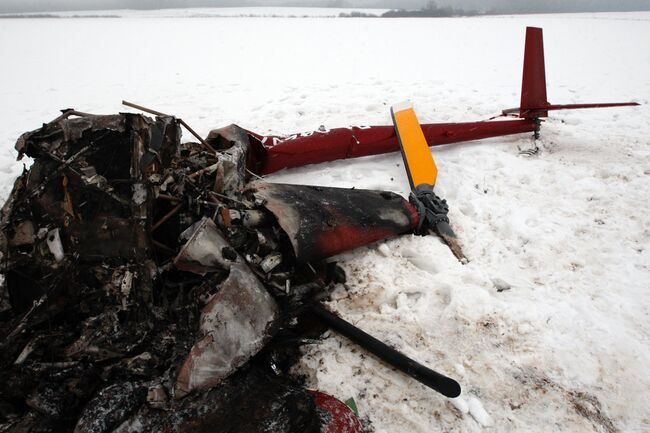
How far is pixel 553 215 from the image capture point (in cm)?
379

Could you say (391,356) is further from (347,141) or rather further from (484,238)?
(347,141)

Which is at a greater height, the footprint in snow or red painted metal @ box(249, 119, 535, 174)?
red painted metal @ box(249, 119, 535, 174)

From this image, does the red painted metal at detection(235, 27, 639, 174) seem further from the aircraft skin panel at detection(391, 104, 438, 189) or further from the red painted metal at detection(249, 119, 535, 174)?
the aircraft skin panel at detection(391, 104, 438, 189)

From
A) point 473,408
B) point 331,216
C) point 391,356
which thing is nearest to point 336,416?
point 391,356

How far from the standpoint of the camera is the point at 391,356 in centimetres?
232

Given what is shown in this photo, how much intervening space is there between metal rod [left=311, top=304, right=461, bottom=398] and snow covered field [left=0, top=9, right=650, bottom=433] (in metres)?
0.11

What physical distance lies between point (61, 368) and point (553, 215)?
4.25 m

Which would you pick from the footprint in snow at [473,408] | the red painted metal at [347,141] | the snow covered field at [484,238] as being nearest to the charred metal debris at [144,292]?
the snow covered field at [484,238]

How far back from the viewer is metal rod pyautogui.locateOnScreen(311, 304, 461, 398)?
2.13m

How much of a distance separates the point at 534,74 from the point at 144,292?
5.41m

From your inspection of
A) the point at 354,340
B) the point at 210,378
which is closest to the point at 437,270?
the point at 354,340

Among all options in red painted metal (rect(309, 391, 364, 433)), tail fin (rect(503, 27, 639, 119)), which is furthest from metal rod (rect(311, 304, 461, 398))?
tail fin (rect(503, 27, 639, 119))

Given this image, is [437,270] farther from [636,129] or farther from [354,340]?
[636,129]

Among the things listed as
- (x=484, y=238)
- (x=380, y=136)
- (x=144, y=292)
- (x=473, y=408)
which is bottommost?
(x=473, y=408)
